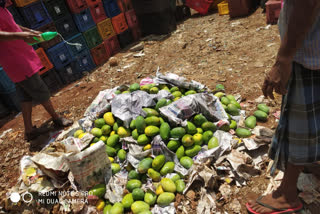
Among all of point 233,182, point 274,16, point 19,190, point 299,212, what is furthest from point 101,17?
point 299,212

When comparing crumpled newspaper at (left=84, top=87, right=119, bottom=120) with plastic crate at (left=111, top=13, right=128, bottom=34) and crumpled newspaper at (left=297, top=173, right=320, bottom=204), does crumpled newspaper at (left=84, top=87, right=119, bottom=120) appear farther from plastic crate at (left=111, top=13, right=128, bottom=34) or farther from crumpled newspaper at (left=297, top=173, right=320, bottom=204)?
plastic crate at (left=111, top=13, right=128, bottom=34)

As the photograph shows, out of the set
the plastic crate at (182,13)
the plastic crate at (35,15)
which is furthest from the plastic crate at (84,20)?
the plastic crate at (182,13)

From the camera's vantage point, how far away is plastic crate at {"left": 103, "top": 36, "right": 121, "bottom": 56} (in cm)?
685

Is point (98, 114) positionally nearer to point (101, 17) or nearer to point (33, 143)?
point (33, 143)

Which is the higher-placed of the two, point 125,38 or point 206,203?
point 125,38

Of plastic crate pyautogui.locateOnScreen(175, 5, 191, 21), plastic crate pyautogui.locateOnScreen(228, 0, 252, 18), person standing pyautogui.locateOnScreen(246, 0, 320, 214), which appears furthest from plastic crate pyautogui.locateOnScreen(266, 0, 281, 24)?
person standing pyautogui.locateOnScreen(246, 0, 320, 214)

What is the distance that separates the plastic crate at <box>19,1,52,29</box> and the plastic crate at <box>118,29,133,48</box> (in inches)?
93.5

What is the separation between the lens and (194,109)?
3.10 meters

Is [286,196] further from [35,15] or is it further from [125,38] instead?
[125,38]

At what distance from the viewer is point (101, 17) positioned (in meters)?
6.49

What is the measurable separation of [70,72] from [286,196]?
222 inches

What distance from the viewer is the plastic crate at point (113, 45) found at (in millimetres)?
6845

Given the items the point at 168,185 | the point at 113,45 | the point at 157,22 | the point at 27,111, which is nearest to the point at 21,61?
the point at 27,111

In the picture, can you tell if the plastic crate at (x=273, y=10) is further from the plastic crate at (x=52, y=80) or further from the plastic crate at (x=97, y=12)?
the plastic crate at (x=52, y=80)
